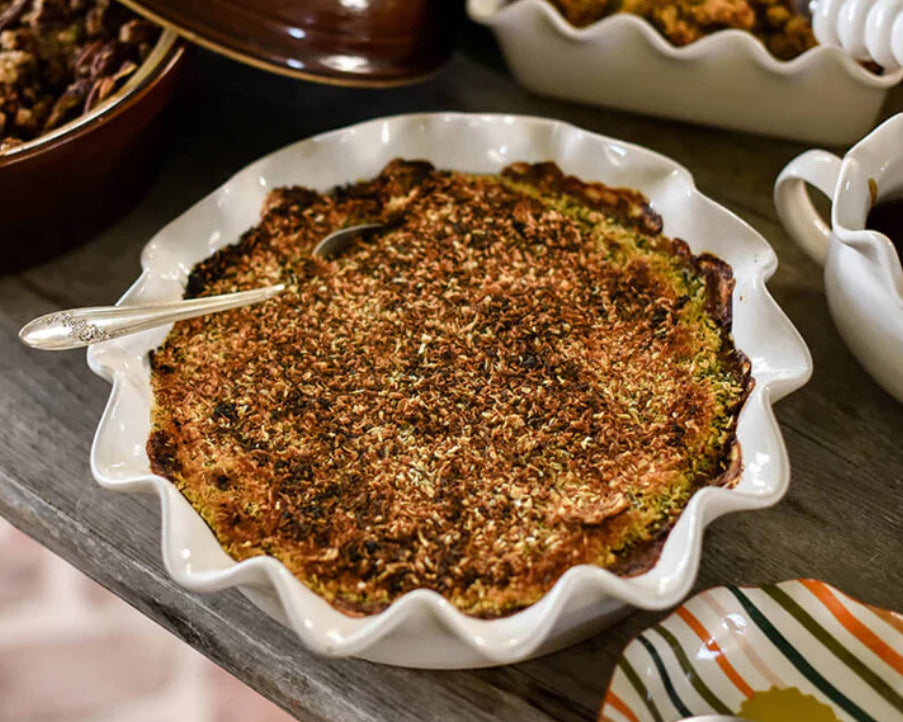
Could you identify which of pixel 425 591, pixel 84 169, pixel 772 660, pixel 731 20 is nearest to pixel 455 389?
pixel 425 591

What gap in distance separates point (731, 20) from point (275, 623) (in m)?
0.96

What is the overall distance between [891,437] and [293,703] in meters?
0.70

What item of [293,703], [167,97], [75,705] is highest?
[167,97]

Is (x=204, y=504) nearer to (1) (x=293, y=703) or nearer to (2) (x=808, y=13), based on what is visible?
(1) (x=293, y=703)

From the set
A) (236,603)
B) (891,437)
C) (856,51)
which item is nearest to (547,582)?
(236,603)

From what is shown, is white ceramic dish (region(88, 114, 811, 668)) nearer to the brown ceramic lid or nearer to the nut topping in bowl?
the brown ceramic lid

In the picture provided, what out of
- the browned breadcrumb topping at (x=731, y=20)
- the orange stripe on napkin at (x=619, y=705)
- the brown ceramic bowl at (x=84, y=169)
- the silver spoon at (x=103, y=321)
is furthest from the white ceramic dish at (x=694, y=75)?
the orange stripe on napkin at (x=619, y=705)

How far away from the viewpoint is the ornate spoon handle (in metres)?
1.01

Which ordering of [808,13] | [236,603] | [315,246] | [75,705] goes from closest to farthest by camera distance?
[236,603] < [315,246] < [808,13] < [75,705]

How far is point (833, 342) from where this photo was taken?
46.9 inches

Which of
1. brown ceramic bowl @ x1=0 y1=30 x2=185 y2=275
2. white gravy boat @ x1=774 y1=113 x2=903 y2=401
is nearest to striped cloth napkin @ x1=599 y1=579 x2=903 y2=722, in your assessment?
white gravy boat @ x1=774 y1=113 x2=903 y2=401

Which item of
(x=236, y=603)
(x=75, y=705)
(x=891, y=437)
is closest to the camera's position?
(x=236, y=603)

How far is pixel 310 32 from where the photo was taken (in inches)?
48.0

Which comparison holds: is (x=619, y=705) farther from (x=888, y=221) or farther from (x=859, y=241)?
(x=888, y=221)
